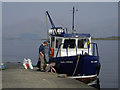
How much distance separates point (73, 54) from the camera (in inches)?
798

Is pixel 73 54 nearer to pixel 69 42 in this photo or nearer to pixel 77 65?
pixel 69 42

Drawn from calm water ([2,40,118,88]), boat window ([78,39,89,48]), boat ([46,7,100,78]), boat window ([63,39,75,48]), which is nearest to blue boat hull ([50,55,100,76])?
boat ([46,7,100,78])

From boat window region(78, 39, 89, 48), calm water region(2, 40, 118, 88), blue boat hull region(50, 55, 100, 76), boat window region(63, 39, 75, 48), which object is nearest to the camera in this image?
blue boat hull region(50, 55, 100, 76)

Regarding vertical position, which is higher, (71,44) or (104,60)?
(71,44)

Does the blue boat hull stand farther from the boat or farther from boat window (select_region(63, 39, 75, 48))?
boat window (select_region(63, 39, 75, 48))

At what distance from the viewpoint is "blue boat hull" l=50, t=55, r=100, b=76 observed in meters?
18.2

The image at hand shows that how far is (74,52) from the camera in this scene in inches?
800

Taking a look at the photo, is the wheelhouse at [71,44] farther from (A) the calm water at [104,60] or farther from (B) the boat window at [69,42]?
(A) the calm water at [104,60]

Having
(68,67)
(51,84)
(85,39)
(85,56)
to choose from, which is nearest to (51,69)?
(68,67)

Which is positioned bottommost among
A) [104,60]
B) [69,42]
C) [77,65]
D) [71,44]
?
[104,60]

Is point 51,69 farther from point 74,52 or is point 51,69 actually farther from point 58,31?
point 58,31

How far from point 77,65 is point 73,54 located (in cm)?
213

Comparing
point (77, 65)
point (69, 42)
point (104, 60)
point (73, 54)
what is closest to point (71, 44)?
point (69, 42)

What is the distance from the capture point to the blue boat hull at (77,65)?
18.2m
